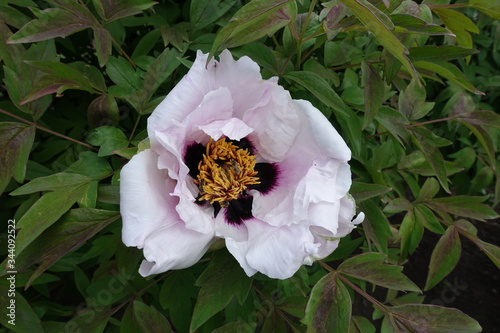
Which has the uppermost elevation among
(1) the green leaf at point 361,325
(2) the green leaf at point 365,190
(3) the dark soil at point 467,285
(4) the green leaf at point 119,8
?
(4) the green leaf at point 119,8

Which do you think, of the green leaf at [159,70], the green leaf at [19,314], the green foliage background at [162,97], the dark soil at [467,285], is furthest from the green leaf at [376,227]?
the dark soil at [467,285]

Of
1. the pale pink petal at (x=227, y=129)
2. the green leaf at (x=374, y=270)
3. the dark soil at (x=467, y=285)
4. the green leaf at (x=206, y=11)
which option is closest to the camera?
the pale pink petal at (x=227, y=129)

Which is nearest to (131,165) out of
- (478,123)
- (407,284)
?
(407,284)

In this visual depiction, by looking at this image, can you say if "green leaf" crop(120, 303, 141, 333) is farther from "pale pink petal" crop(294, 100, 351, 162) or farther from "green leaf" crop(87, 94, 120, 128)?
"pale pink petal" crop(294, 100, 351, 162)

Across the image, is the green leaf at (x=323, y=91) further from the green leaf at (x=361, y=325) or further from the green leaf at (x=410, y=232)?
the green leaf at (x=361, y=325)

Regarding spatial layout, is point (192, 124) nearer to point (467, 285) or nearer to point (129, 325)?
point (129, 325)

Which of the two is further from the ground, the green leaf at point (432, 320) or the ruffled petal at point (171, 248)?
the ruffled petal at point (171, 248)

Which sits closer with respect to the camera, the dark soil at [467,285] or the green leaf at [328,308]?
the green leaf at [328,308]

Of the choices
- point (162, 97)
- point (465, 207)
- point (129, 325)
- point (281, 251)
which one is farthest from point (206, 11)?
point (465, 207)
